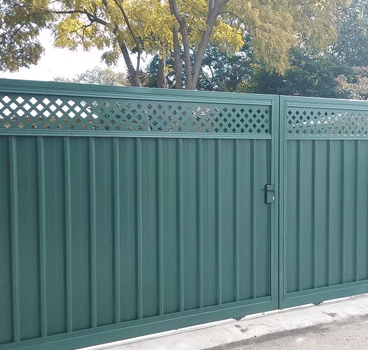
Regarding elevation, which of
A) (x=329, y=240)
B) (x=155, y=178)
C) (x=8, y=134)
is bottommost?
(x=329, y=240)

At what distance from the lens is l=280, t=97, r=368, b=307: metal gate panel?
14.8ft

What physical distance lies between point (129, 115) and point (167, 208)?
789 millimetres

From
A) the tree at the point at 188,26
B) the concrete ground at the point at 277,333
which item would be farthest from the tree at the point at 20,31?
the concrete ground at the point at 277,333

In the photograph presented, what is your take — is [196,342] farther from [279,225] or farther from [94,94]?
[94,94]

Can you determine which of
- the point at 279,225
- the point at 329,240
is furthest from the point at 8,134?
the point at 329,240

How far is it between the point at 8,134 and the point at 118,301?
1455 millimetres

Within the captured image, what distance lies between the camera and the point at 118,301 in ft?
12.1

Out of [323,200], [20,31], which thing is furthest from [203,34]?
[323,200]

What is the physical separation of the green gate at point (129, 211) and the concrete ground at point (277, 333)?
0.11m

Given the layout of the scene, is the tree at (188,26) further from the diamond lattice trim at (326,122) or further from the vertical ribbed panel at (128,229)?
the vertical ribbed panel at (128,229)

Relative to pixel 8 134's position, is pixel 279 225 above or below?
below

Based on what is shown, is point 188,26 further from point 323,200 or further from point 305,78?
point 323,200

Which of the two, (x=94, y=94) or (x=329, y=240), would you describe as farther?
(x=329, y=240)

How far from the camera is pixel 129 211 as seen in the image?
374cm
